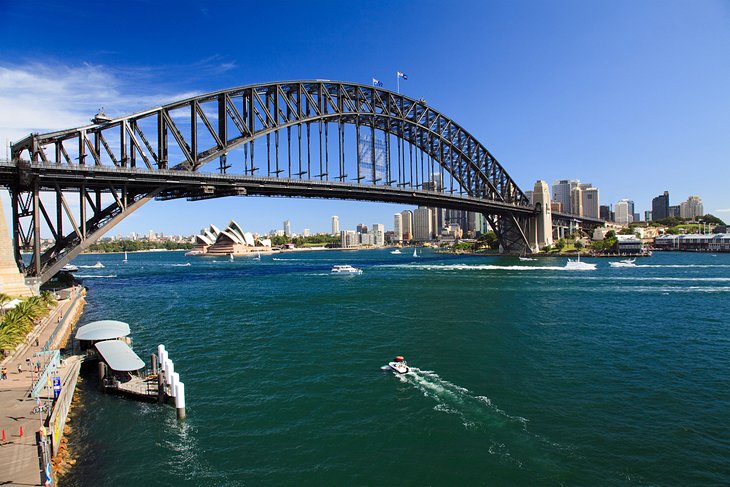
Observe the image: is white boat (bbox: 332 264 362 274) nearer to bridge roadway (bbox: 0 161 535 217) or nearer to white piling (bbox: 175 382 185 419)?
bridge roadway (bbox: 0 161 535 217)

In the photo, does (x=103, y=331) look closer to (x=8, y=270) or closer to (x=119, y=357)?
(x=119, y=357)

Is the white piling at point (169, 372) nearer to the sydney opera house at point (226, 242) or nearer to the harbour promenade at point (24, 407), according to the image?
the harbour promenade at point (24, 407)

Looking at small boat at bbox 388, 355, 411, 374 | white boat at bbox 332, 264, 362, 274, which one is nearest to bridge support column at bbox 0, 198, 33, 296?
small boat at bbox 388, 355, 411, 374

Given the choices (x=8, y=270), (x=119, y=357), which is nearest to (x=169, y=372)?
(x=119, y=357)

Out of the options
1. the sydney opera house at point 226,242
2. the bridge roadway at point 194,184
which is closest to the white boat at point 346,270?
the bridge roadway at point 194,184

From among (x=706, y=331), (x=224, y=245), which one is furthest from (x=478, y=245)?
(x=706, y=331)

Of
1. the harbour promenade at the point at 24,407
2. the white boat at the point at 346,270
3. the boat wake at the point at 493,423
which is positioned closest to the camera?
the harbour promenade at the point at 24,407

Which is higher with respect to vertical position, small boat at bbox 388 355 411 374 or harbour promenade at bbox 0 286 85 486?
harbour promenade at bbox 0 286 85 486
